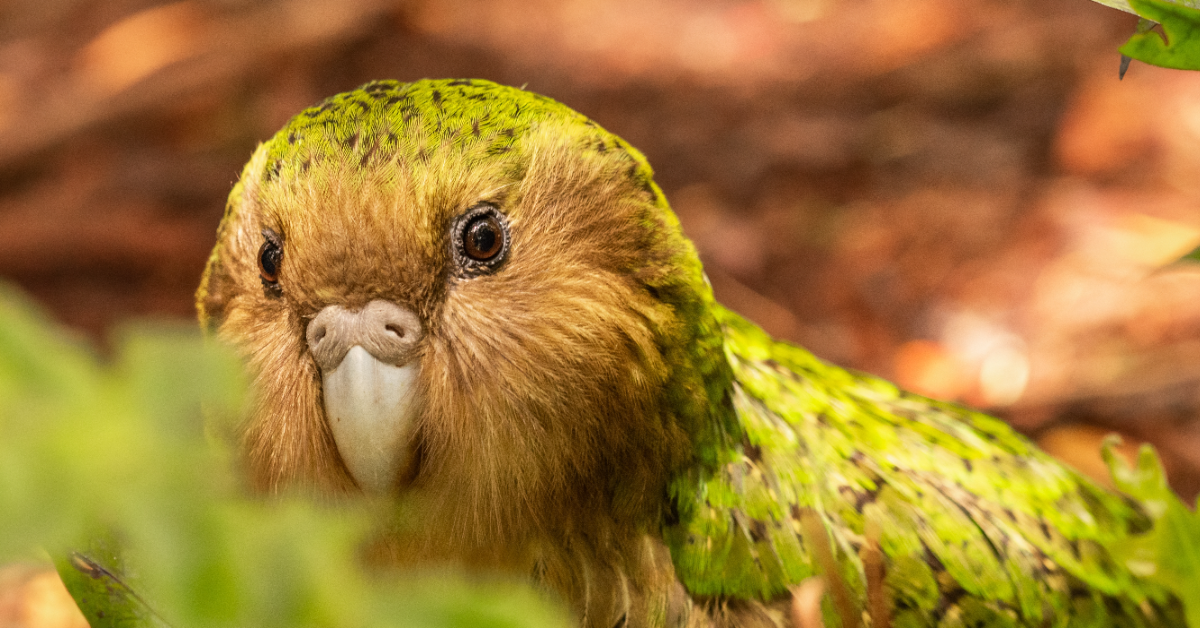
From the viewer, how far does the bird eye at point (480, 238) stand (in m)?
1.27

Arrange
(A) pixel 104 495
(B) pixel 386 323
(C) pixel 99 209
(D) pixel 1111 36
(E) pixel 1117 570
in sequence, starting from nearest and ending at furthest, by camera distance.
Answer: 1. (A) pixel 104 495
2. (B) pixel 386 323
3. (E) pixel 1117 570
4. (C) pixel 99 209
5. (D) pixel 1111 36

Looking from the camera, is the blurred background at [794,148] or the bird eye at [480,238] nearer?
the bird eye at [480,238]

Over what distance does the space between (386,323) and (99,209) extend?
11.3ft

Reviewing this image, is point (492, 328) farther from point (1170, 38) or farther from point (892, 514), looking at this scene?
point (1170, 38)

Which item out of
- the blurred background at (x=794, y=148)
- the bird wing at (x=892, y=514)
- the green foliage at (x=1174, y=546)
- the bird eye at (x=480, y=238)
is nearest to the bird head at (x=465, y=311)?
the bird eye at (x=480, y=238)

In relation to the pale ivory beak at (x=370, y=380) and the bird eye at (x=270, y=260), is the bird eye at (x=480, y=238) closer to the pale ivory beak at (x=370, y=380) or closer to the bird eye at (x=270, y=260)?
the pale ivory beak at (x=370, y=380)

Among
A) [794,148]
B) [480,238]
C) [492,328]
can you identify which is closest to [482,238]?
[480,238]

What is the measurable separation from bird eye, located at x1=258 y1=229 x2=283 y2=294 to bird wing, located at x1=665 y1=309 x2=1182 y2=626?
64cm

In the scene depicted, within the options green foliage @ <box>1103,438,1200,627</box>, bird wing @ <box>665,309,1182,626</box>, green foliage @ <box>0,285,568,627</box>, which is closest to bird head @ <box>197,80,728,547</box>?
bird wing @ <box>665,309,1182,626</box>

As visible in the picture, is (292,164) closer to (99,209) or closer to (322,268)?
(322,268)

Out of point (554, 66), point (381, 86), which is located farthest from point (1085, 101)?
point (381, 86)

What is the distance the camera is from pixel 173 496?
1.46 ft

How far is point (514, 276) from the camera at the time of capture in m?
1.30

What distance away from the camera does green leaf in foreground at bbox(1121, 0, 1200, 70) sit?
Answer: 996 mm
